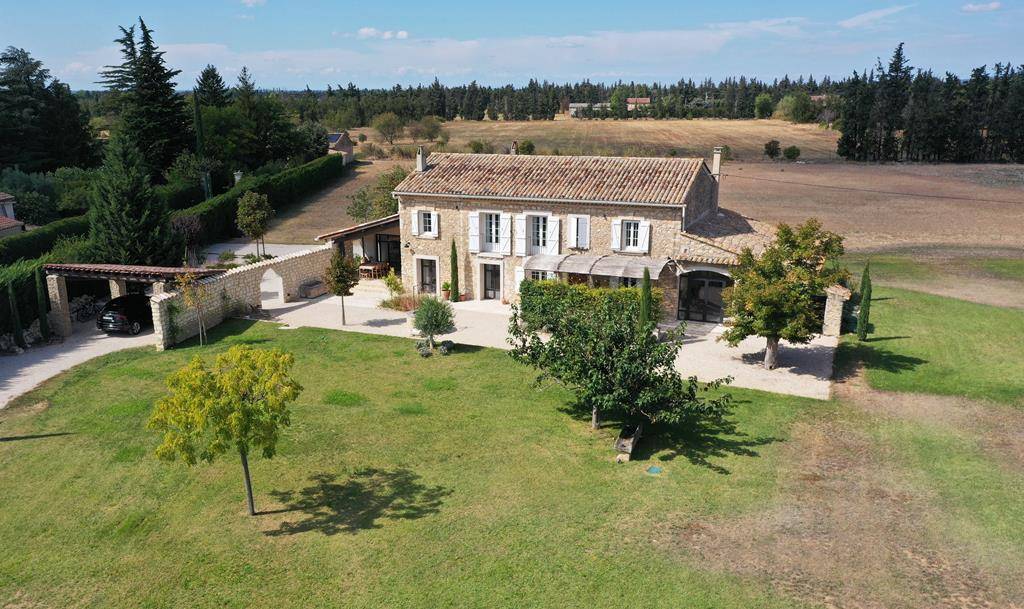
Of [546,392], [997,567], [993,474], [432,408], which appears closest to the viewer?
[997,567]

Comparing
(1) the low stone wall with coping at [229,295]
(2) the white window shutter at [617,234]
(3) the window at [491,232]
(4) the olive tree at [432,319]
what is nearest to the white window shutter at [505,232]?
(3) the window at [491,232]

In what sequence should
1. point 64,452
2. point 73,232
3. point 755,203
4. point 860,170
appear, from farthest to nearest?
point 860,170 < point 755,203 < point 73,232 < point 64,452

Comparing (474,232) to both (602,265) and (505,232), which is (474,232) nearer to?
(505,232)

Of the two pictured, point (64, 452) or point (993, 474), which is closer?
point (993, 474)

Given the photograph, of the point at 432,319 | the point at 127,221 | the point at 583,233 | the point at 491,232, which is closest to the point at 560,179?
the point at 583,233

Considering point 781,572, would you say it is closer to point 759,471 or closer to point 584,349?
point 759,471

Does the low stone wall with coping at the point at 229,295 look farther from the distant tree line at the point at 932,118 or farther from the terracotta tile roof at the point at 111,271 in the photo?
the distant tree line at the point at 932,118

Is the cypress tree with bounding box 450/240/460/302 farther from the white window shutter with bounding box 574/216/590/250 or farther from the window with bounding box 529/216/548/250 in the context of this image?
the white window shutter with bounding box 574/216/590/250

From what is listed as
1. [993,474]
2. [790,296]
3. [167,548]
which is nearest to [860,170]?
[790,296]
